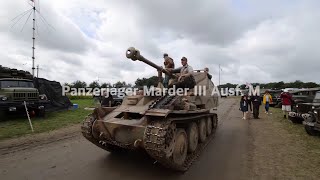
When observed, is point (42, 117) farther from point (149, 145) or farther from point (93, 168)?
point (149, 145)

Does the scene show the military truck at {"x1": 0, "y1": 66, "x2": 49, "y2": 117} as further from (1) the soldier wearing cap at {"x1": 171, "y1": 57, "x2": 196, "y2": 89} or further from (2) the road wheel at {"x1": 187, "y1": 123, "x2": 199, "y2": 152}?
(2) the road wheel at {"x1": 187, "y1": 123, "x2": 199, "y2": 152}

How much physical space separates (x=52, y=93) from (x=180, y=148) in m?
14.1

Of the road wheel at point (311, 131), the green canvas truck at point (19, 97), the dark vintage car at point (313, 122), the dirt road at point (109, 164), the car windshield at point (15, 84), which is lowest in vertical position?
the dirt road at point (109, 164)

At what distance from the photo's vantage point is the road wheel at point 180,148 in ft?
19.5

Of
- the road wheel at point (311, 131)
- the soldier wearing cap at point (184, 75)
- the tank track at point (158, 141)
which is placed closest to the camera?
the tank track at point (158, 141)

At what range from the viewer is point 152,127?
548 centimetres

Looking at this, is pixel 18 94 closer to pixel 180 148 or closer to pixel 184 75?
pixel 184 75

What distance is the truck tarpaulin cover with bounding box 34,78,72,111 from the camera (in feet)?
55.8

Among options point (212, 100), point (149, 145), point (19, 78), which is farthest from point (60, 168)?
point (19, 78)

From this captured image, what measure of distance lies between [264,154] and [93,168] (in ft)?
15.4

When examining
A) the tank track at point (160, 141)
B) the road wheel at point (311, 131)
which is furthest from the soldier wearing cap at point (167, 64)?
the road wheel at point (311, 131)

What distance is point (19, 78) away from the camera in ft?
50.6

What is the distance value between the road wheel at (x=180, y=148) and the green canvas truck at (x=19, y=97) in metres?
9.65

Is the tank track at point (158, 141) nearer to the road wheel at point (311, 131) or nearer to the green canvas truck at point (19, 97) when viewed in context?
the road wheel at point (311, 131)
